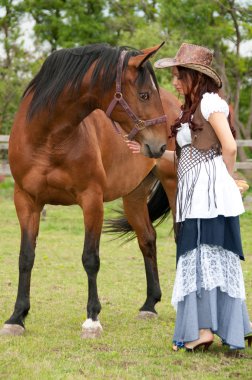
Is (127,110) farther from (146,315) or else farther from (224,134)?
(146,315)

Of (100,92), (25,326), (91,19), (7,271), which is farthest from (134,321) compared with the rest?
(91,19)

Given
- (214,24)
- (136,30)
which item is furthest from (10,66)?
(214,24)

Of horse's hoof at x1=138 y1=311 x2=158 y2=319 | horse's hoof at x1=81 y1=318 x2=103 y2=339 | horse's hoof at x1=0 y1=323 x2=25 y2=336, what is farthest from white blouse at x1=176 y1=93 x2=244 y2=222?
horse's hoof at x1=138 y1=311 x2=158 y2=319

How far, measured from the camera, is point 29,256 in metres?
5.55

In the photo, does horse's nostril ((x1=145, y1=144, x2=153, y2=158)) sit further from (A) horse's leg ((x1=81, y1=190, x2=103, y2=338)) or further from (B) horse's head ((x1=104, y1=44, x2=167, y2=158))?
(A) horse's leg ((x1=81, y1=190, x2=103, y2=338))

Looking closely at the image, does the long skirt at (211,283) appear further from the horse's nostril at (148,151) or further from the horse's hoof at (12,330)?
the horse's hoof at (12,330)

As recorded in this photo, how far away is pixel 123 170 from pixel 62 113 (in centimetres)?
118

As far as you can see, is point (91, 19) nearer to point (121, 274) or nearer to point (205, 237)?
point (121, 274)

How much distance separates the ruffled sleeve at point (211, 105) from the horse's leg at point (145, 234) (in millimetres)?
2387

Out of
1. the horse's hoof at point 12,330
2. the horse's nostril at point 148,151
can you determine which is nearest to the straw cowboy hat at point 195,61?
the horse's nostril at point 148,151

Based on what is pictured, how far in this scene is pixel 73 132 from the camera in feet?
17.8

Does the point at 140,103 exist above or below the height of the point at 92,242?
above

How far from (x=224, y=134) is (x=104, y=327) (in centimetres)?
203

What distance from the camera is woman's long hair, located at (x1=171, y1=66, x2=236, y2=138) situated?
4.67m
